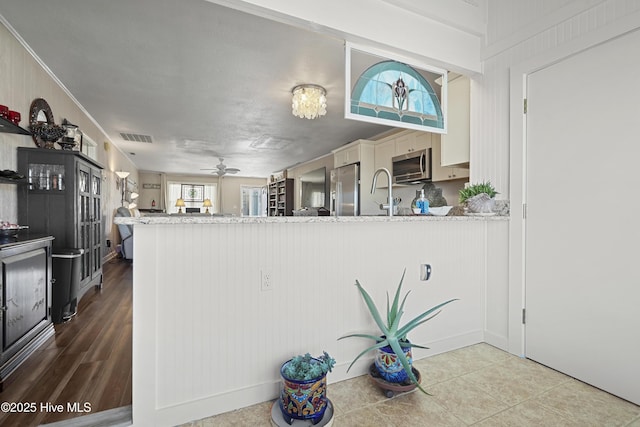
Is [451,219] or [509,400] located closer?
[509,400]

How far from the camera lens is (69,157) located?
2.82 meters

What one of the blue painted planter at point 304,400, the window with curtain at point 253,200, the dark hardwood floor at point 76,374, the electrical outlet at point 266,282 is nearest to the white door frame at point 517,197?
the blue painted planter at point 304,400

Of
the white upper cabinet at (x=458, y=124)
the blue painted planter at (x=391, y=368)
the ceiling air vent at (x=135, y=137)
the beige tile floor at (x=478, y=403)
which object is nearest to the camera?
the beige tile floor at (x=478, y=403)

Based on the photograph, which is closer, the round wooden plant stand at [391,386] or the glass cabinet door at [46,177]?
the round wooden plant stand at [391,386]

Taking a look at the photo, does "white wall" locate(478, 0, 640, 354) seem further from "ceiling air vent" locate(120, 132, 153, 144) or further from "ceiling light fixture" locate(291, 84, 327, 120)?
"ceiling air vent" locate(120, 132, 153, 144)

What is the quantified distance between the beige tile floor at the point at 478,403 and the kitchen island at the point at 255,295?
15 centimetres

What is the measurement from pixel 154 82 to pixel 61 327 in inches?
104

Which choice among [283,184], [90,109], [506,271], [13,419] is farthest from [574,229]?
[283,184]

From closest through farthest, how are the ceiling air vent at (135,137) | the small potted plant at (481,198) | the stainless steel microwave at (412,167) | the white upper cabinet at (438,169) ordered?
the small potted plant at (481,198) < the white upper cabinet at (438,169) < the stainless steel microwave at (412,167) < the ceiling air vent at (135,137)

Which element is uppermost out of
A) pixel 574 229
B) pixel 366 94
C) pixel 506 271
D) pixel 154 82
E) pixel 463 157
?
pixel 154 82

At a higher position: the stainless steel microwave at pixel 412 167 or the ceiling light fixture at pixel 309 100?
the ceiling light fixture at pixel 309 100

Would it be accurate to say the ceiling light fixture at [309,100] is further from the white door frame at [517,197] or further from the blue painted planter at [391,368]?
the blue painted planter at [391,368]

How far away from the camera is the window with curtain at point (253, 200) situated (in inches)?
478

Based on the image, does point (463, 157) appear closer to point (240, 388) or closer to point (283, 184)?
point (240, 388)
